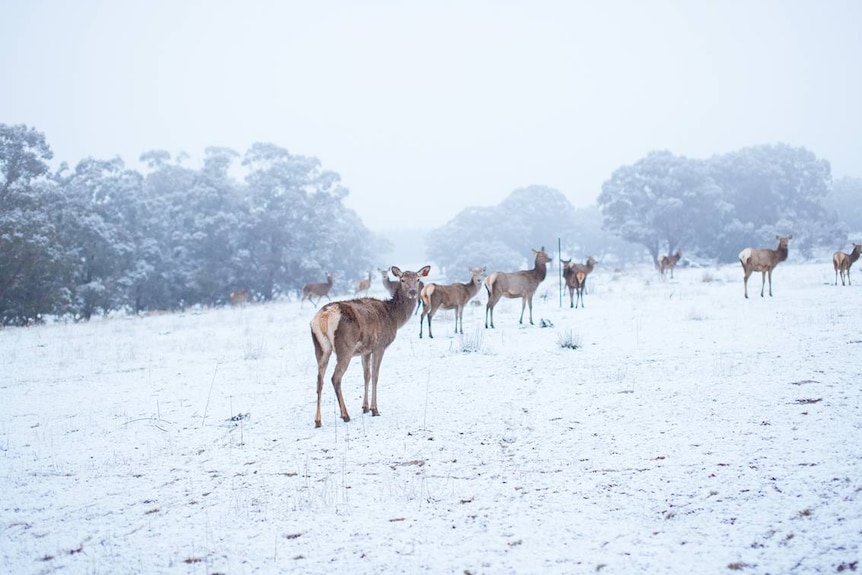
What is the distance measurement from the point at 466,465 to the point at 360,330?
2.46 metres

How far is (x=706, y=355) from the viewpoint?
849 centimetres

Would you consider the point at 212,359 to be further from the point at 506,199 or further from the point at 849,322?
the point at 506,199

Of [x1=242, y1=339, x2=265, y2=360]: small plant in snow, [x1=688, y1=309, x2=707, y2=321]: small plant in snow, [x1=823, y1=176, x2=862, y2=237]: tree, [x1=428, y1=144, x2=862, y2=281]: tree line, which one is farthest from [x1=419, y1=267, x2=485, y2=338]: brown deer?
[x1=823, y1=176, x2=862, y2=237]: tree

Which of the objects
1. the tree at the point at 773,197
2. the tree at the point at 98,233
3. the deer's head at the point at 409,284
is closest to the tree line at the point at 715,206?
the tree at the point at 773,197

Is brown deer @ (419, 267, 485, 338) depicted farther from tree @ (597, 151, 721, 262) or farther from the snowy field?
tree @ (597, 151, 721, 262)

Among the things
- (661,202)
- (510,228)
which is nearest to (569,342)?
(661,202)

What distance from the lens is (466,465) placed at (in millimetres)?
4887

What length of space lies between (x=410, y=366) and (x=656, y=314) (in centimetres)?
838

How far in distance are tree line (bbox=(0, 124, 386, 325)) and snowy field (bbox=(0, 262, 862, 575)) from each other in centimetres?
1666

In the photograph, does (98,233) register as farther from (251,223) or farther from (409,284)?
(409,284)

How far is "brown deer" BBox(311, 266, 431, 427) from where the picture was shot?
634cm

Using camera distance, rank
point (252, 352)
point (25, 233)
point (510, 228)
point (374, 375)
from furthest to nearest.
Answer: point (510, 228) → point (25, 233) → point (252, 352) → point (374, 375)

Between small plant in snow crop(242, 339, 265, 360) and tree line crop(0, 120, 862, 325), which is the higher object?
tree line crop(0, 120, 862, 325)

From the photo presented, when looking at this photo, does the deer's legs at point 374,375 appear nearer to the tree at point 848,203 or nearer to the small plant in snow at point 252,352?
the small plant in snow at point 252,352
